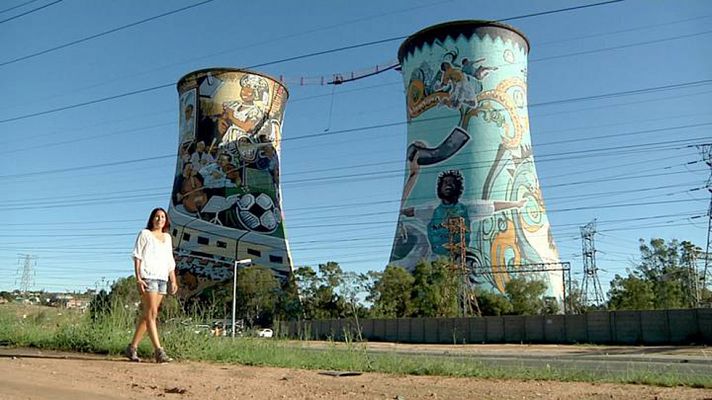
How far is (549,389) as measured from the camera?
3.60m

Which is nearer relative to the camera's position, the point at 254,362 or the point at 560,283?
the point at 254,362

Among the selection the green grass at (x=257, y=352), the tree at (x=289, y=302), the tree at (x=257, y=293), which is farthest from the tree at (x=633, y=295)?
the green grass at (x=257, y=352)

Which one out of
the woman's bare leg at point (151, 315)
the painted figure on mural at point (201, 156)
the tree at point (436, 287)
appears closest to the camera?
the woman's bare leg at point (151, 315)

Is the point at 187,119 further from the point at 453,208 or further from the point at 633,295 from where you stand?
the point at 633,295

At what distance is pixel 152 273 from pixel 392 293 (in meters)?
27.1

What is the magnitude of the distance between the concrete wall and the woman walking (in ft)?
45.9

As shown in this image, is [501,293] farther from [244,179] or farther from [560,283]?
[244,179]

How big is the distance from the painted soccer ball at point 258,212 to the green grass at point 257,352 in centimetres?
2911

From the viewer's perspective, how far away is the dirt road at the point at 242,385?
321 centimetres

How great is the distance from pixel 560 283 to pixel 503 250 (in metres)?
4.58

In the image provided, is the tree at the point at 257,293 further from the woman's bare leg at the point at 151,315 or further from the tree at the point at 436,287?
the woman's bare leg at the point at 151,315

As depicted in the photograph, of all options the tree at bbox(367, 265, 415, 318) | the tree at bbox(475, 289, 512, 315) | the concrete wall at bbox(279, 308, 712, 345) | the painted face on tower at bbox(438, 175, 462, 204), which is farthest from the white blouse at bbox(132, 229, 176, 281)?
the tree at bbox(475, 289, 512, 315)

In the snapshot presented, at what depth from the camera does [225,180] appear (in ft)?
114

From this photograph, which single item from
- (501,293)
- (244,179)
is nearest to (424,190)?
(501,293)
